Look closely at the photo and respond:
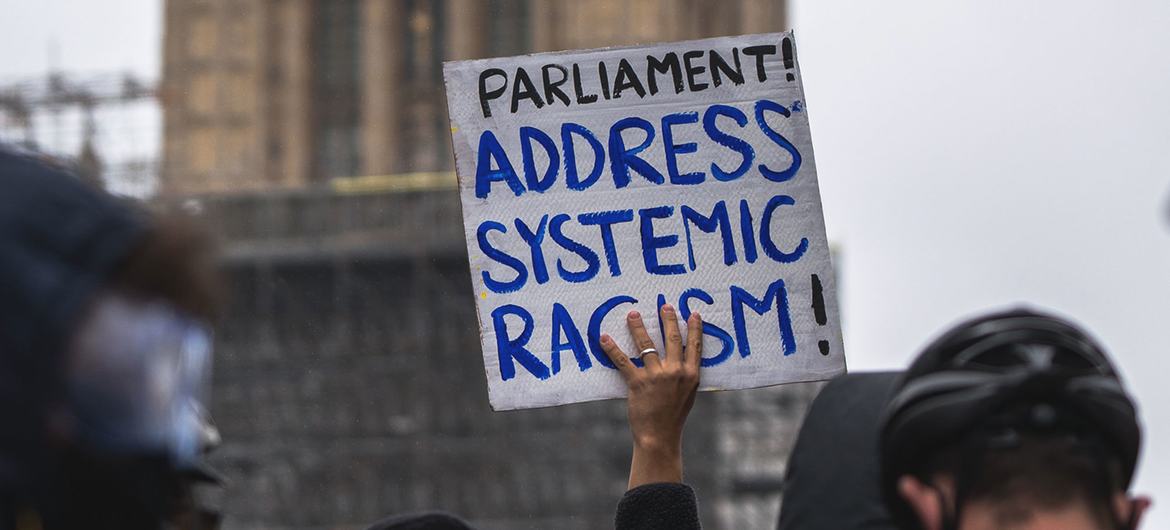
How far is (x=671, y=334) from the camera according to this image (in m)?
2.84

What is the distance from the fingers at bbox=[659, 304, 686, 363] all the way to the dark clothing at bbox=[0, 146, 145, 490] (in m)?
1.42

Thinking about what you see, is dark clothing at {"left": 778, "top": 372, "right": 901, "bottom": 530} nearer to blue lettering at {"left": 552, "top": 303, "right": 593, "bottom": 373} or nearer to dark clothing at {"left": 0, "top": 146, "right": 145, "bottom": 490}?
dark clothing at {"left": 0, "top": 146, "right": 145, "bottom": 490}

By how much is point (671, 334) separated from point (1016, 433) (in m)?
1.27

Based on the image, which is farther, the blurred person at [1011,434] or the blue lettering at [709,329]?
the blue lettering at [709,329]

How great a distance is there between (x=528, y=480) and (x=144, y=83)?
37.8ft

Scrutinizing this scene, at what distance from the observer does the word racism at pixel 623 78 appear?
10.0 ft

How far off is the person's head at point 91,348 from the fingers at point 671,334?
134 centimetres

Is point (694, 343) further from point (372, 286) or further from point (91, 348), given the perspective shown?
point (372, 286)

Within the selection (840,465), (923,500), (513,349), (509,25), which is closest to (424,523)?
(513,349)

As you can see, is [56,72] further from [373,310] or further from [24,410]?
[24,410]

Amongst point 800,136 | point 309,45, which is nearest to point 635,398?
point 800,136

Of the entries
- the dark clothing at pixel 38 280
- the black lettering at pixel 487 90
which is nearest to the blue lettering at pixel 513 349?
the black lettering at pixel 487 90

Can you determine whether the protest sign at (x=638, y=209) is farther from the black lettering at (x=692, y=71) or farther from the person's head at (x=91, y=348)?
the person's head at (x=91, y=348)

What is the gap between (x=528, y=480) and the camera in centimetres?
3578
